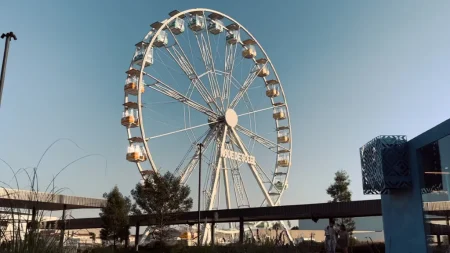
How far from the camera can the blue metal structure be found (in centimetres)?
1348

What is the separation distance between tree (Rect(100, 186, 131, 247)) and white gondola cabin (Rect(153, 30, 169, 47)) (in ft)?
32.9

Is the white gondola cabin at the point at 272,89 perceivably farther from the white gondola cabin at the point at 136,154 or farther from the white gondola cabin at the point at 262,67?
the white gondola cabin at the point at 136,154

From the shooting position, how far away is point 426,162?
523 inches

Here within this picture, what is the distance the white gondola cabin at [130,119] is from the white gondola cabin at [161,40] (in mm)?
4696

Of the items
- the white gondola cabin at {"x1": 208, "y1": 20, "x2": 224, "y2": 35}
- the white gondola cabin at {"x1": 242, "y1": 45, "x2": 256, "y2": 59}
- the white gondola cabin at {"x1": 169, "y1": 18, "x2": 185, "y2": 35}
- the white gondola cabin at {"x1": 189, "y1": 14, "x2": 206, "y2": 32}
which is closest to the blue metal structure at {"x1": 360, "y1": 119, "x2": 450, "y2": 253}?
the white gondola cabin at {"x1": 169, "y1": 18, "x2": 185, "y2": 35}

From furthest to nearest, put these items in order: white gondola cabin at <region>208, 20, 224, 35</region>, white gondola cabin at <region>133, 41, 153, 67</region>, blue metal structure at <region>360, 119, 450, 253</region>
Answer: white gondola cabin at <region>208, 20, 224, 35</region>
white gondola cabin at <region>133, 41, 153, 67</region>
blue metal structure at <region>360, 119, 450, 253</region>

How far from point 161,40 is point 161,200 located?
10.3 m

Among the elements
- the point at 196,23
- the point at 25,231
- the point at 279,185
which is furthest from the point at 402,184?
the point at 279,185

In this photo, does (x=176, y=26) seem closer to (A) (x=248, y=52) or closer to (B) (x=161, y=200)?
(A) (x=248, y=52)

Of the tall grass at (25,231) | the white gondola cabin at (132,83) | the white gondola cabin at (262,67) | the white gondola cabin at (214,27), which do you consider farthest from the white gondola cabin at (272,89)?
the tall grass at (25,231)

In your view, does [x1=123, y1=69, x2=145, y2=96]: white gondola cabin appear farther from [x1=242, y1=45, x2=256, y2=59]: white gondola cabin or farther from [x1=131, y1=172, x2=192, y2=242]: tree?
[x1=242, y1=45, x2=256, y2=59]: white gondola cabin

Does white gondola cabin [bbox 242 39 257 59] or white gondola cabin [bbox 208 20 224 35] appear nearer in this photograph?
white gondola cabin [bbox 208 20 224 35]

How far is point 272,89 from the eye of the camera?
37.9m

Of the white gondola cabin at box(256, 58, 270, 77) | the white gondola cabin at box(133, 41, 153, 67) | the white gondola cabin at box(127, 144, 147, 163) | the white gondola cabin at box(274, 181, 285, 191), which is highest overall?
the white gondola cabin at box(256, 58, 270, 77)
